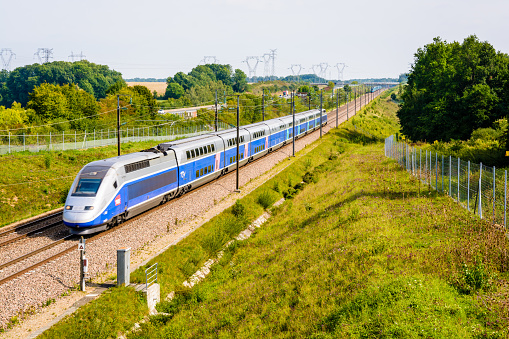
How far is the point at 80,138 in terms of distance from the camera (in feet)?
A: 207

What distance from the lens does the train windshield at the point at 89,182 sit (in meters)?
23.1

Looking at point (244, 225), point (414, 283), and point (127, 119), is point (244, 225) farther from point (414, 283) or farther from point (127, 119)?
point (127, 119)

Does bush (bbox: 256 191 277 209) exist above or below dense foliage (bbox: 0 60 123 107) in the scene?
below

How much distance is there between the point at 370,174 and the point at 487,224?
19.3 meters

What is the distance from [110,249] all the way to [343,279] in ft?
39.1

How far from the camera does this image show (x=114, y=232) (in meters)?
24.3

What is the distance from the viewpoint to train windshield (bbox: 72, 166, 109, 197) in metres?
23.1

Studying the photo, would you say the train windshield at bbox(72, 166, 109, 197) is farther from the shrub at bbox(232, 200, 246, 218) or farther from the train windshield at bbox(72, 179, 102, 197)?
the shrub at bbox(232, 200, 246, 218)

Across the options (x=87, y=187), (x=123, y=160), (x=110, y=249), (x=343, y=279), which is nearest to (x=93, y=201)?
(x=87, y=187)

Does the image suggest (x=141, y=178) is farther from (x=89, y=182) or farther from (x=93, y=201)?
(x=93, y=201)

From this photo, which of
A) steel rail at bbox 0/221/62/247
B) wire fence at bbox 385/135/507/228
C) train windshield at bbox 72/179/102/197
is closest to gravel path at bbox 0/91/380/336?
train windshield at bbox 72/179/102/197

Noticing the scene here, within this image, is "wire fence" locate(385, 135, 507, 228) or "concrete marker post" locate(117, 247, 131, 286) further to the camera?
"concrete marker post" locate(117, 247, 131, 286)

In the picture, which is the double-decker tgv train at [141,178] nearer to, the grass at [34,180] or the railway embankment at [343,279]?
the railway embankment at [343,279]

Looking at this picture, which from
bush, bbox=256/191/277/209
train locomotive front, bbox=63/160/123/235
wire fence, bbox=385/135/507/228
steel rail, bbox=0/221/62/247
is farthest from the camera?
bush, bbox=256/191/277/209
